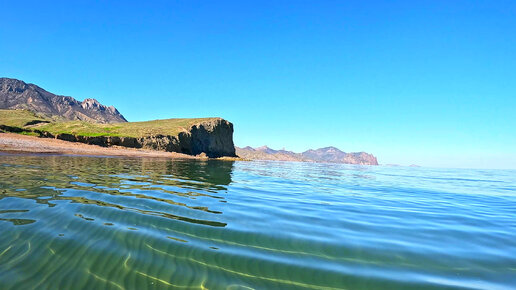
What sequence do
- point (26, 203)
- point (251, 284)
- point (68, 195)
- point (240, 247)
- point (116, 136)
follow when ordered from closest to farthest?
1. point (251, 284)
2. point (240, 247)
3. point (26, 203)
4. point (68, 195)
5. point (116, 136)

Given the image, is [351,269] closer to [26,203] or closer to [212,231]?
[212,231]

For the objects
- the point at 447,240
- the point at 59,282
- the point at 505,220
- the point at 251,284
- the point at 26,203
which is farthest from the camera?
the point at 505,220

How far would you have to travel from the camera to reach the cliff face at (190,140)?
68213mm

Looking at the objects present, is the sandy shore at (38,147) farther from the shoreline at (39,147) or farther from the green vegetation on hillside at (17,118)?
the green vegetation on hillside at (17,118)

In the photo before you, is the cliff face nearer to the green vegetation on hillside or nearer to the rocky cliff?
the rocky cliff

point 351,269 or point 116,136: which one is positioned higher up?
point 116,136

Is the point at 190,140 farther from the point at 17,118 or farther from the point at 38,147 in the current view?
the point at 38,147

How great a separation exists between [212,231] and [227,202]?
154 inches

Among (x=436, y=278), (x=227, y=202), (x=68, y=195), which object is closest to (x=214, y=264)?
(x=436, y=278)

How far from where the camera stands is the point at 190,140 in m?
93.6

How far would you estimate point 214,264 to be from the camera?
4.02 metres

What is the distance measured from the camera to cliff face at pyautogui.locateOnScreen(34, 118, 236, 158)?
224ft

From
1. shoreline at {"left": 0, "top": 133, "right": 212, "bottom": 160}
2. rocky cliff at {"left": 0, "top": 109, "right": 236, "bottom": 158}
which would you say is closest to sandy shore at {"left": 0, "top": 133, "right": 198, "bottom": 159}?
shoreline at {"left": 0, "top": 133, "right": 212, "bottom": 160}

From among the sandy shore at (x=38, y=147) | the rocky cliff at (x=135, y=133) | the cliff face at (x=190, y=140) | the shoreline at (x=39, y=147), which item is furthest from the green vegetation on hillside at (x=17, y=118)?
the sandy shore at (x=38, y=147)
